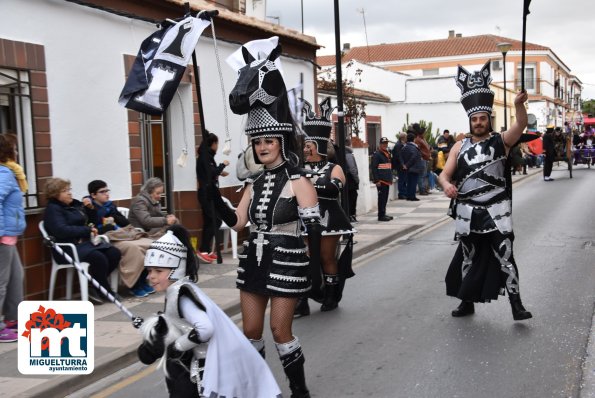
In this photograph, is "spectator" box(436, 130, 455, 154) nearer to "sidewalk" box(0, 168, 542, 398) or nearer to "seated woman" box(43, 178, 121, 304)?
"sidewalk" box(0, 168, 542, 398)

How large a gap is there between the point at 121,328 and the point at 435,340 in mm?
3078

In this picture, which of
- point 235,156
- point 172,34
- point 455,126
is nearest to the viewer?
point 172,34

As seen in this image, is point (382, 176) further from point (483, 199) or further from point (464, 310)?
point (483, 199)

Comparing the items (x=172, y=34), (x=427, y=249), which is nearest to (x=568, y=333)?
(x=172, y=34)

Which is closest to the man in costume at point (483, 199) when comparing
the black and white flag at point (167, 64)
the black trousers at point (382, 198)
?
the black and white flag at point (167, 64)

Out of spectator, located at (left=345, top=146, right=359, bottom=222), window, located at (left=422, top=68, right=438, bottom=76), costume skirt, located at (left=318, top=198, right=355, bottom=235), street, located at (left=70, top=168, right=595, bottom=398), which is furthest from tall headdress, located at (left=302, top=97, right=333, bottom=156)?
window, located at (left=422, top=68, right=438, bottom=76)

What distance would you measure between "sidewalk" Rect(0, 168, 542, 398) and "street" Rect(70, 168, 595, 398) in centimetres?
13

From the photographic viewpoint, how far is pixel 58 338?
212 inches

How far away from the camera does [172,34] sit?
5.47m

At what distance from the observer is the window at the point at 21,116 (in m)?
8.28

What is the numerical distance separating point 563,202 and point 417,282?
427 inches

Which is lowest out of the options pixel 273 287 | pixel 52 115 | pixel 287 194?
pixel 273 287

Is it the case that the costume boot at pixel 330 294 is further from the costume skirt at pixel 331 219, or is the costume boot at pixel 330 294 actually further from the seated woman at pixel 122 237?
the seated woman at pixel 122 237

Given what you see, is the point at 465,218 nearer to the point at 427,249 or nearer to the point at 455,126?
the point at 427,249
